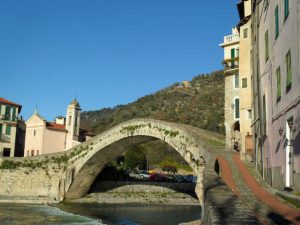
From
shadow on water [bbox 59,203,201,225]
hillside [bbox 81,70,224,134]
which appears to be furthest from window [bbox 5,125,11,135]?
hillside [bbox 81,70,224,134]

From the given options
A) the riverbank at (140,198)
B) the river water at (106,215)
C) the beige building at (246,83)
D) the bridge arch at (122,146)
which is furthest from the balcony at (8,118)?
the beige building at (246,83)

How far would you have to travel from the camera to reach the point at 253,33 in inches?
923

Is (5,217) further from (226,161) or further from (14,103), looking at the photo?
Answer: (14,103)

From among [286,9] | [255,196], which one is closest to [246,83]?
[286,9]

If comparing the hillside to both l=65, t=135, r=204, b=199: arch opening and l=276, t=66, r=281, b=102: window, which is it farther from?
l=276, t=66, r=281, b=102: window

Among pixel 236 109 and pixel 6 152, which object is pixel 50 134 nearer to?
pixel 6 152

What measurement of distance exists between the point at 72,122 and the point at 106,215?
931 inches

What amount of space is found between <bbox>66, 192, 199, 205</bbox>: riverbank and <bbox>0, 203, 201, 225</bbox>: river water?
325 cm

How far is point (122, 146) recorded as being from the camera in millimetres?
44750

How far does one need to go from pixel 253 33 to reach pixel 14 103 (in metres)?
44.0

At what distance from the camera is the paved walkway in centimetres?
1129

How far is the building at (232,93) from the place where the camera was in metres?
31.4

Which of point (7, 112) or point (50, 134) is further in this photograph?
point (7, 112)

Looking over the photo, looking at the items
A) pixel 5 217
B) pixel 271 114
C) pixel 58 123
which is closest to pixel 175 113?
pixel 58 123
